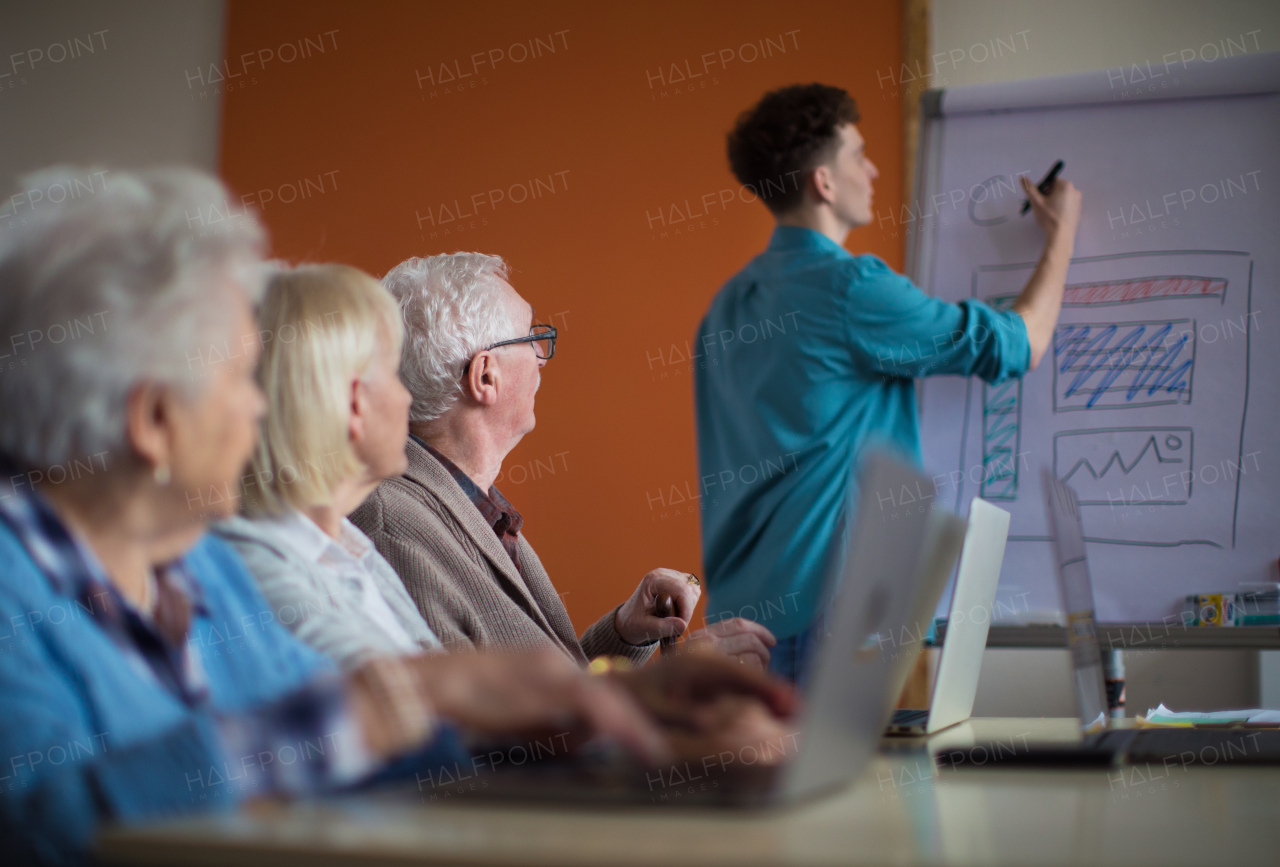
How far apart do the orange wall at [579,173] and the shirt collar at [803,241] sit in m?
0.99

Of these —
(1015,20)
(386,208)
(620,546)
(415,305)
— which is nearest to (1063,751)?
(415,305)

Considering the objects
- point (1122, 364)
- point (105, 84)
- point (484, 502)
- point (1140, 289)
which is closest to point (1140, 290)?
point (1140, 289)

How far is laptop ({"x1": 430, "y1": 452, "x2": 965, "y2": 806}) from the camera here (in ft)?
1.77

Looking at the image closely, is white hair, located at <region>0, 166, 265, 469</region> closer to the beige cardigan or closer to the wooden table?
the wooden table

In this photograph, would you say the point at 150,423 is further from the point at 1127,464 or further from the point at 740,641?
the point at 1127,464

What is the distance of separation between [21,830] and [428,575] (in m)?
0.76

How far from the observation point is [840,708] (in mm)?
580

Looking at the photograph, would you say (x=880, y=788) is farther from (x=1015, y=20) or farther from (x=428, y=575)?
(x=1015, y=20)

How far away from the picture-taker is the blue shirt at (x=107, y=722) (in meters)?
0.55

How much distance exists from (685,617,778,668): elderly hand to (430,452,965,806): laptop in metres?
0.57

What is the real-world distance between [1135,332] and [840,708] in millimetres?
1734

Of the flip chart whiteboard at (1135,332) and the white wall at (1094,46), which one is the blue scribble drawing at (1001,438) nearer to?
the flip chart whiteboard at (1135,332)

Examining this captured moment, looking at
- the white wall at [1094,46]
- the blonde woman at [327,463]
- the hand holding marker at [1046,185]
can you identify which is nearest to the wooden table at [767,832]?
the blonde woman at [327,463]

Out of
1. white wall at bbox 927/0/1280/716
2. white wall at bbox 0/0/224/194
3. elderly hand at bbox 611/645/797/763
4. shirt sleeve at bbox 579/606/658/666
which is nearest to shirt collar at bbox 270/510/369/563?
elderly hand at bbox 611/645/797/763
